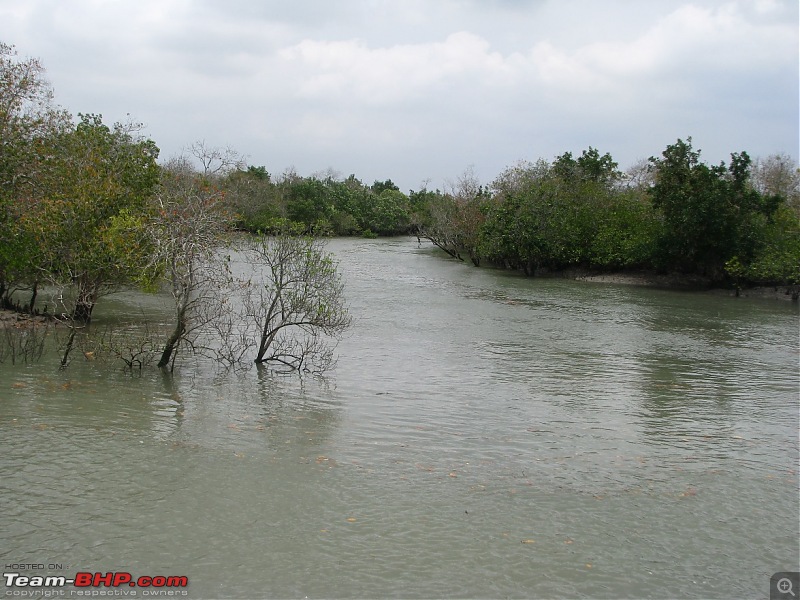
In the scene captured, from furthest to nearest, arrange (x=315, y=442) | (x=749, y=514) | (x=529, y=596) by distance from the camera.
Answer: (x=315, y=442) → (x=749, y=514) → (x=529, y=596)

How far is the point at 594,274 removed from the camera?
42.8 metres

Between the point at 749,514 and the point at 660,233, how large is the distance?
3147cm

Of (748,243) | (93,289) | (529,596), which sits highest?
(748,243)

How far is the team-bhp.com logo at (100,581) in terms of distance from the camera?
6234 millimetres

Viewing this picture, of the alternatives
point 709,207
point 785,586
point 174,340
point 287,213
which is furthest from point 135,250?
point 287,213

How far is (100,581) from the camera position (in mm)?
6363

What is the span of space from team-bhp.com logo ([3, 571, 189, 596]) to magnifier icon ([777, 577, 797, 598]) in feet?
18.0

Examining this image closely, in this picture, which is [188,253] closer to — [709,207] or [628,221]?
[709,207]

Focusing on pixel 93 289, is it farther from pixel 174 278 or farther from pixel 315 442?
pixel 315 442

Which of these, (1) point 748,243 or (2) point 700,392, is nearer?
(2) point 700,392

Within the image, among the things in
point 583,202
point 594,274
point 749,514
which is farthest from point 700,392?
point 583,202
